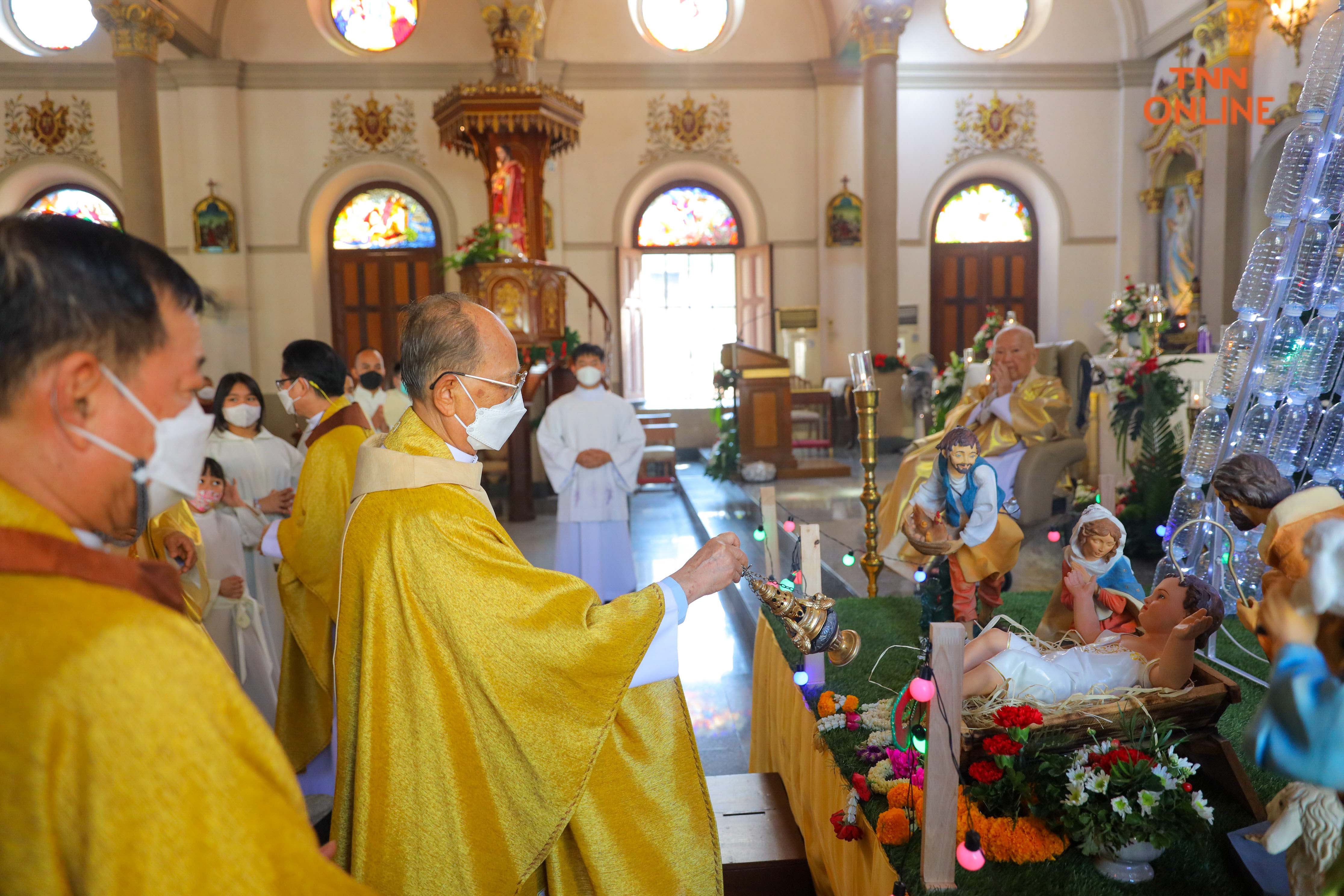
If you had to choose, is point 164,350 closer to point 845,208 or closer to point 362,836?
point 362,836

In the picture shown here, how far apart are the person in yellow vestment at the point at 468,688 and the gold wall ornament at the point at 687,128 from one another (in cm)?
1235

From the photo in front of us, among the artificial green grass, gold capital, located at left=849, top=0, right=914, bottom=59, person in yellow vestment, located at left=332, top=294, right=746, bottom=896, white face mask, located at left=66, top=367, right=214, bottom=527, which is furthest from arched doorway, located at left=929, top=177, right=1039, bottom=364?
white face mask, located at left=66, top=367, right=214, bottom=527

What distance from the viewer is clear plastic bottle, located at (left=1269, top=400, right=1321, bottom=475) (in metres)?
3.43

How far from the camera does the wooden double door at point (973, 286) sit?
1417cm

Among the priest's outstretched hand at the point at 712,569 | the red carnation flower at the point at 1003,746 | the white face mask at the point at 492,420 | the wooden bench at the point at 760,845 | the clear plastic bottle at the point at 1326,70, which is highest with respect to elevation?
the clear plastic bottle at the point at 1326,70

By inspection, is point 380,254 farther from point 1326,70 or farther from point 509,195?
point 1326,70

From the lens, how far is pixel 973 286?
14242 millimetres

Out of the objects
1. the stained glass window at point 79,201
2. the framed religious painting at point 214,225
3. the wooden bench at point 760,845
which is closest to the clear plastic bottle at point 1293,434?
the wooden bench at point 760,845

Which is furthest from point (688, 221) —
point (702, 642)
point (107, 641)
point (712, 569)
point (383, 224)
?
point (107, 641)

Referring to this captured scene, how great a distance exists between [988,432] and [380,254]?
1096 cm

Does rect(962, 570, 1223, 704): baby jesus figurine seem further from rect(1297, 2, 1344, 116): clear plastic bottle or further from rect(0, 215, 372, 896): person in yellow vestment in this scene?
rect(1297, 2, 1344, 116): clear plastic bottle

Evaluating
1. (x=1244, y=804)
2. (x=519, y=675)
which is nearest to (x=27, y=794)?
(x=519, y=675)

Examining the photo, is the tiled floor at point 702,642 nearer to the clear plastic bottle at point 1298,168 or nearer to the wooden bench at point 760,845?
the wooden bench at point 760,845

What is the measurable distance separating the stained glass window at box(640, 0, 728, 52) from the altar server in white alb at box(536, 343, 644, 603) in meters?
8.90
